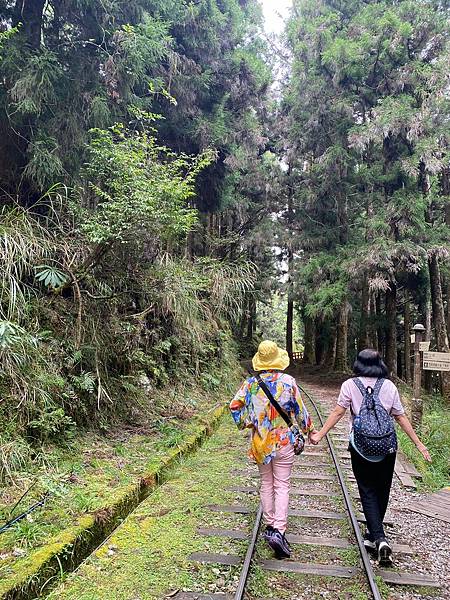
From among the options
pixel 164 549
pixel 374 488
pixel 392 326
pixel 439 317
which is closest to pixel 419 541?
pixel 374 488

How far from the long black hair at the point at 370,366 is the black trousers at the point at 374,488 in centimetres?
Result: 66

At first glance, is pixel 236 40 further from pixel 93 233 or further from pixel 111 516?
pixel 111 516

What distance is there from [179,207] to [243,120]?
23.4 feet

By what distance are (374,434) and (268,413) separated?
89 cm

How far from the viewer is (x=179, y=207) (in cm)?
733

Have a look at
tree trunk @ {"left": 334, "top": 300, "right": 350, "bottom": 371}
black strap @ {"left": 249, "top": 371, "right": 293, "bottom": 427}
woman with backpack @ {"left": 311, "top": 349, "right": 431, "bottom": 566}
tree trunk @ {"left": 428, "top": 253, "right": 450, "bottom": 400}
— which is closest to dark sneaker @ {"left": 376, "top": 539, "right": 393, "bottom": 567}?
woman with backpack @ {"left": 311, "top": 349, "right": 431, "bottom": 566}

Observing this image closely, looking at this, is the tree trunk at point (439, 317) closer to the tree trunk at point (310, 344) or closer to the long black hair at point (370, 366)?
the tree trunk at point (310, 344)

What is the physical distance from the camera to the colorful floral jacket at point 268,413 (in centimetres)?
379

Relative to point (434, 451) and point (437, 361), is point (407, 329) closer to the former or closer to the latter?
point (434, 451)

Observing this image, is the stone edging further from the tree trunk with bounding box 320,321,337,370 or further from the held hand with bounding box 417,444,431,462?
the tree trunk with bounding box 320,321,337,370

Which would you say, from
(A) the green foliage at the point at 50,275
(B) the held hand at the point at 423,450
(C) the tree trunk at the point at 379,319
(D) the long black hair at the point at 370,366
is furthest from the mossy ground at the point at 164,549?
(C) the tree trunk at the point at 379,319

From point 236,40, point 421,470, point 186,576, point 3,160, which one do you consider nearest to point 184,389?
point 421,470

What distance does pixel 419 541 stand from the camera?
428 cm

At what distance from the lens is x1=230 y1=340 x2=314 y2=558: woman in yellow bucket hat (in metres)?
3.78
